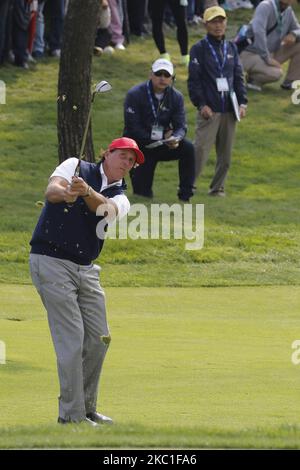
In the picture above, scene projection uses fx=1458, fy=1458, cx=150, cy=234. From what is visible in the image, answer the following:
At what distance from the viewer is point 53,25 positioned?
79.2 feet

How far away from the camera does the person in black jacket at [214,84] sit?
19.1 metres

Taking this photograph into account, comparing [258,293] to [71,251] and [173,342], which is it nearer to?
[173,342]

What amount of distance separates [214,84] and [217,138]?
0.89 m

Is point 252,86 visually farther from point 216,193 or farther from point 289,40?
point 216,193

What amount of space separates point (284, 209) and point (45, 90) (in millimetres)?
6211

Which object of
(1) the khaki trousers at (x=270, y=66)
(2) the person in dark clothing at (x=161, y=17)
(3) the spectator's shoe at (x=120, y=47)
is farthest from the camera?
(3) the spectator's shoe at (x=120, y=47)

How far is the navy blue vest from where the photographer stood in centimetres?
914

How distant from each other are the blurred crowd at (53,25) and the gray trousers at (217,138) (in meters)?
3.14

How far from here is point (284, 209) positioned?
778 inches

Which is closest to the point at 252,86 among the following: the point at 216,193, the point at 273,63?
the point at 273,63

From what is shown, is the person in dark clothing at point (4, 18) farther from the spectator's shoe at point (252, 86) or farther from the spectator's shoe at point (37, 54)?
A: the spectator's shoe at point (252, 86)

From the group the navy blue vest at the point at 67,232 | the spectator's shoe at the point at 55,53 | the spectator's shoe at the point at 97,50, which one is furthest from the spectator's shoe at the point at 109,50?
the navy blue vest at the point at 67,232
